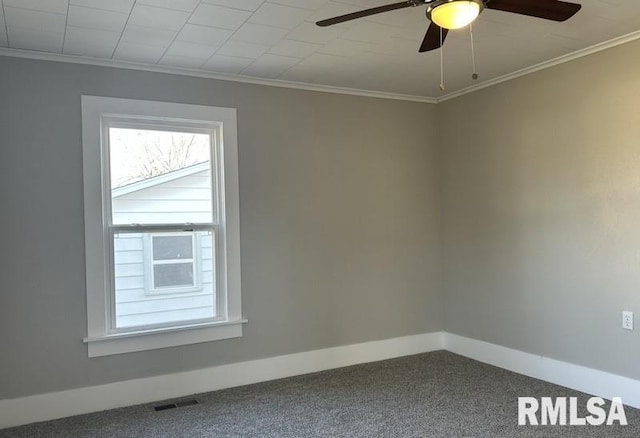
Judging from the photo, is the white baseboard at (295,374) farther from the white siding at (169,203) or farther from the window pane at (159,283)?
the white siding at (169,203)

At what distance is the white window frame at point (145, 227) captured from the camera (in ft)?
10.7

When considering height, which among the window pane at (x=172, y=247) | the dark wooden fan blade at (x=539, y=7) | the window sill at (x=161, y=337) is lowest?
the window sill at (x=161, y=337)

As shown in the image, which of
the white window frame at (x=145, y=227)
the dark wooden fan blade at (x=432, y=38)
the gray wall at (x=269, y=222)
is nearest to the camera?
the dark wooden fan blade at (x=432, y=38)

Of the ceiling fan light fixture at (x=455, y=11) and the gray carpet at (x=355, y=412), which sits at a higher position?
the ceiling fan light fixture at (x=455, y=11)

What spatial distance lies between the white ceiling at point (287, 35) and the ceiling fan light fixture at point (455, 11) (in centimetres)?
63

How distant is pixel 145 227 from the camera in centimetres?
349

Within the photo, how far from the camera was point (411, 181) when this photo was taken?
4496 millimetres

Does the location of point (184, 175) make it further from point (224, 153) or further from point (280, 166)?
point (280, 166)

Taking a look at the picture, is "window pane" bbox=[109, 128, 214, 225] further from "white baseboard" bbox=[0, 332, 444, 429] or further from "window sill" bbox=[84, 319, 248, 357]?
"white baseboard" bbox=[0, 332, 444, 429]

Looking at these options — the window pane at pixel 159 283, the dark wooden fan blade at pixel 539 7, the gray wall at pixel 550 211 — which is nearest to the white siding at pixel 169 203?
the window pane at pixel 159 283

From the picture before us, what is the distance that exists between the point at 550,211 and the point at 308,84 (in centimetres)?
203

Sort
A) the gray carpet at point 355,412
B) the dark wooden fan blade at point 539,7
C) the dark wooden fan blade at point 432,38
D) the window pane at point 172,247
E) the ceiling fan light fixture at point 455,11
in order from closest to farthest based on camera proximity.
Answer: the ceiling fan light fixture at point 455,11 → the dark wooden fan blade at point 539,7 → the dark wooden fan blade at point 432,38 → the gray carpet at point 355,412 → the window pane at point 172,247

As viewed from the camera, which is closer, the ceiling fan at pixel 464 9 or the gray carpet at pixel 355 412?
the ceiling fan at pixel 464 9

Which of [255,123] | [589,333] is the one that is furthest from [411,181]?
[589,333]
